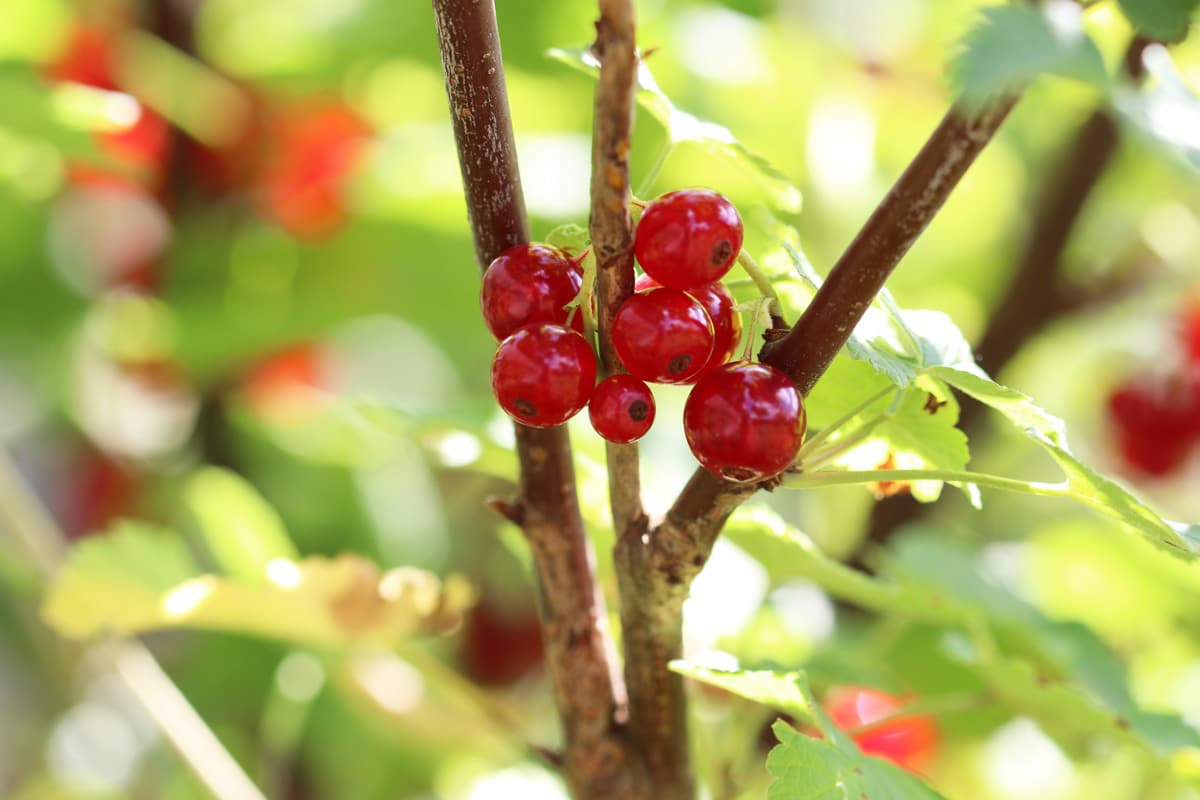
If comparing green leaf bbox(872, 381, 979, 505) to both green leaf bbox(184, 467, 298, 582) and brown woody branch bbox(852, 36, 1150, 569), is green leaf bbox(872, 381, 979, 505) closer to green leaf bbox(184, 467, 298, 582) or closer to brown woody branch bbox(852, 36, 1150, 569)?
green leaf bbox(184, 467, 298, 582)

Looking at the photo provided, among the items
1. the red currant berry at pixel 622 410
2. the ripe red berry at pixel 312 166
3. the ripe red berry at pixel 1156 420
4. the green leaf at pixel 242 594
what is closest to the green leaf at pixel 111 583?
the green leaf at pixel 242 594

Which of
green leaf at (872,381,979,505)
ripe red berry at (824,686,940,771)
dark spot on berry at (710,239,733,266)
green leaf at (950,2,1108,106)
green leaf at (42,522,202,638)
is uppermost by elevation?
green leaf at (950,2,1108,106)

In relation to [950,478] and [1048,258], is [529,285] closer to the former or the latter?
[950,478]

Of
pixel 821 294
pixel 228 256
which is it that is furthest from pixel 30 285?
pixel 821 294

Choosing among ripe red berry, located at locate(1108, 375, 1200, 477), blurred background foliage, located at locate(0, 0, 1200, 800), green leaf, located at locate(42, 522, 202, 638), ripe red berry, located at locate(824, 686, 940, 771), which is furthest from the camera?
ripe red berry, located at locate(1108, 375, 1200, 477)

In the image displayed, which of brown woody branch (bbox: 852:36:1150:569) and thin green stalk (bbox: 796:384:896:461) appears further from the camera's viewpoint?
brown woody branch (bbox: 852:36:1150:569)

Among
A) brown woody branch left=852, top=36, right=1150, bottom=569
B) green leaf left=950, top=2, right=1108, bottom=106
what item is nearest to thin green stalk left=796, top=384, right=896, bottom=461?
green leaf left=950, top=2, right=1108, bottom=106

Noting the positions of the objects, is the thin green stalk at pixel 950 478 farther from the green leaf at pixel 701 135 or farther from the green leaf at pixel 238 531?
the green leaf at pixel 238 531

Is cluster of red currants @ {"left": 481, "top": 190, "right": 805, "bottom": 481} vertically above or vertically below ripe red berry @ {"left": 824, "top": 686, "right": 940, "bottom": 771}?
above
